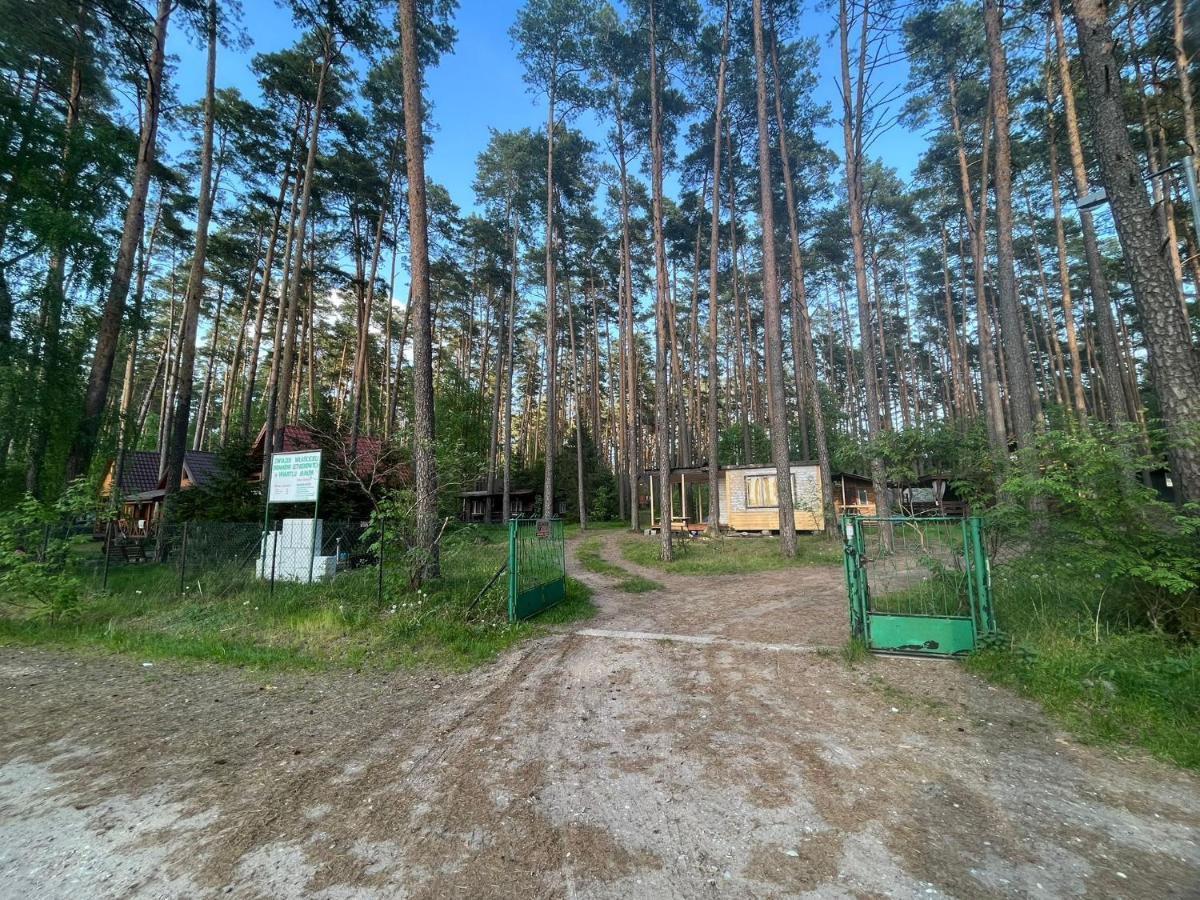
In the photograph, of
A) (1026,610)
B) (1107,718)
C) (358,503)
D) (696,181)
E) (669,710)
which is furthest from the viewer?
(696,181)

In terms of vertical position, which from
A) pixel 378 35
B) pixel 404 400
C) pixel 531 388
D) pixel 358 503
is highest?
pixel 378 35

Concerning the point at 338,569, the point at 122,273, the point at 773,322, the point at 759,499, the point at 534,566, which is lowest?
the point at 338,569

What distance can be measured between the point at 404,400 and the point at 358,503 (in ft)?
53.9

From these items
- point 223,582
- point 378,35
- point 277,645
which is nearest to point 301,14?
point 378,35

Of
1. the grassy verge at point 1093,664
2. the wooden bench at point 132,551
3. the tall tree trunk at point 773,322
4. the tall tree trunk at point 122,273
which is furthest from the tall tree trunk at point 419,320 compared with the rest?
the wooden bench at point 132,551

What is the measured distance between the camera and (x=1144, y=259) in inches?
201

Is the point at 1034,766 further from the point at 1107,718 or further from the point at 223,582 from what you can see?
the point at 223,582

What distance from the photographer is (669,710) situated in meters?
4.00

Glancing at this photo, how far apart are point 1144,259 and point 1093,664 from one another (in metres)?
4.25

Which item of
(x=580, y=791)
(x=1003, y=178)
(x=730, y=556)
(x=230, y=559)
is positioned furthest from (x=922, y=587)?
(x=230, y=559)

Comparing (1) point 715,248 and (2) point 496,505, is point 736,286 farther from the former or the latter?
(2) point 496,505

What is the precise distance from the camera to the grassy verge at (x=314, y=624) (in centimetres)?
575

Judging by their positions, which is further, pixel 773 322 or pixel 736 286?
pixel 736 286

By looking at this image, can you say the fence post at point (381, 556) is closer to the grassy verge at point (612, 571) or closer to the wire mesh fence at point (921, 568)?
the grassy verge at point (612, 571)
